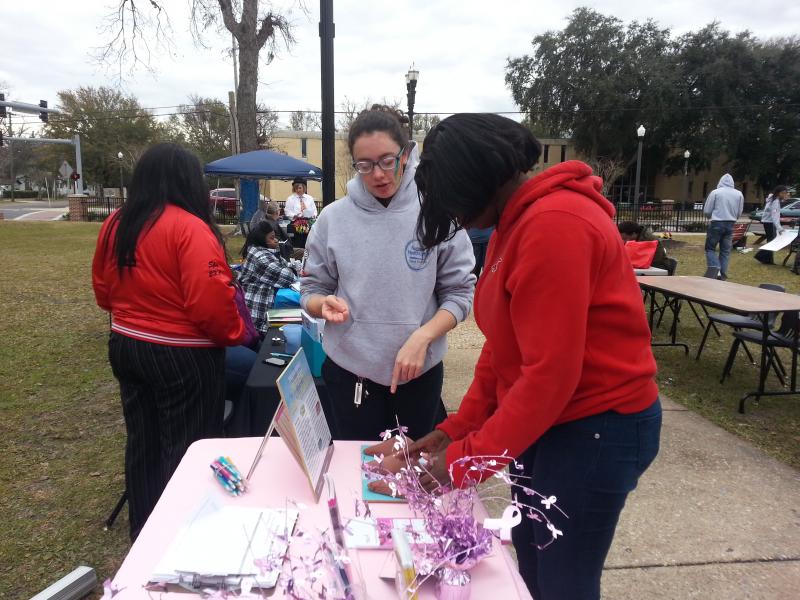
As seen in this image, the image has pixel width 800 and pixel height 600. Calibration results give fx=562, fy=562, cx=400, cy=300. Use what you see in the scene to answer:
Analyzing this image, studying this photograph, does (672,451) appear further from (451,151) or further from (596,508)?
(451,151)

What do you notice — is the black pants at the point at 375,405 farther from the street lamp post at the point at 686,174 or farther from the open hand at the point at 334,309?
the street lamp post at the point at 686,174

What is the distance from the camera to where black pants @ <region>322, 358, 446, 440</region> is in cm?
189

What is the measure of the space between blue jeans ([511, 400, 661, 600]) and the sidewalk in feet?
4.41

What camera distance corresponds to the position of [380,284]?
1.84 metres

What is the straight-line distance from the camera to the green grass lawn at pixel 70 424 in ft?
8.84

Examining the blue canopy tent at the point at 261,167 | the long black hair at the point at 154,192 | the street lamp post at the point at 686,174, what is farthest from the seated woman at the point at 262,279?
the street lamp post at the point at 686,174

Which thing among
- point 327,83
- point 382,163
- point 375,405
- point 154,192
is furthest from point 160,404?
point 327,83

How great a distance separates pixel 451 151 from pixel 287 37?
13167mm

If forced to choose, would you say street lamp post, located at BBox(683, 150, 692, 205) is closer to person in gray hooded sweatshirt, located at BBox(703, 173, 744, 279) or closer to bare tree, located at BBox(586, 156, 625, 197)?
bare tree, located at BBox(586, 156, 625, 197)

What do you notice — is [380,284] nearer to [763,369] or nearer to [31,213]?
[763,369]

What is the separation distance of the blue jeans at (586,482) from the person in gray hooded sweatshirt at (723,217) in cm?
1001

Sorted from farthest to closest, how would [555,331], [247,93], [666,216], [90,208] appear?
1. [90,208]
2. [666,216]
3. [247,93]
4. [555,331]

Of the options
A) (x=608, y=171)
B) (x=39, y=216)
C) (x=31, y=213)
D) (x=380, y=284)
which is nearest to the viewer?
(x=380, y=284)

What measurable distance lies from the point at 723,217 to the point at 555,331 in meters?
10.7
